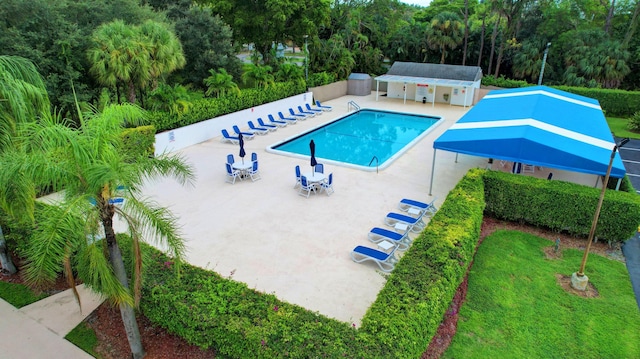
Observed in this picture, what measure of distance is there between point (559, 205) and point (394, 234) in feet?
16.8

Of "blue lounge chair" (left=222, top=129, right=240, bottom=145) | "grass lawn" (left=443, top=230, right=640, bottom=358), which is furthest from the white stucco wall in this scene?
"grass lawn" (left=443, top=230, right=640, bottom=358)

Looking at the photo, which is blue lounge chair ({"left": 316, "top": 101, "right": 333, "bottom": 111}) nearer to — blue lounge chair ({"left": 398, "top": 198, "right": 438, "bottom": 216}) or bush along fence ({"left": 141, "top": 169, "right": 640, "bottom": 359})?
blue lounge chair ({"left": 398, "top": 198, "right": 438, "bottom": 216})

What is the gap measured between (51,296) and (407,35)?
36.7 m

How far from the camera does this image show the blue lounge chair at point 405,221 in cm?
1164

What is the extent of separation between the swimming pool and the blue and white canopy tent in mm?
3886

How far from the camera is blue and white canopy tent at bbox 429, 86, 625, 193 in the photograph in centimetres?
1212

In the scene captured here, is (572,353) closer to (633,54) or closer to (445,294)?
(445,294)

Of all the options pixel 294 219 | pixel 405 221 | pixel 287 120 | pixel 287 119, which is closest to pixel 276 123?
pixel 287 120

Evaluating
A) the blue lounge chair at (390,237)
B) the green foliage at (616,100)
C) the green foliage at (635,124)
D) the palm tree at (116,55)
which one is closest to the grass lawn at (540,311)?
the blue lounge chair at (390,237)

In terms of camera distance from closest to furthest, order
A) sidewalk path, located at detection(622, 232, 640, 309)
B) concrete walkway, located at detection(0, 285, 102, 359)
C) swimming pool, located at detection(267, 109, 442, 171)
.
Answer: concrete walkway, located at detection(0, 285, 102, 359)
sidewalk path, located at detection(622, 232, 640, 309)
swimming pool, located at detection(267, 109, 442, 171)

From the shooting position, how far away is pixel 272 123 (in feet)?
76.3

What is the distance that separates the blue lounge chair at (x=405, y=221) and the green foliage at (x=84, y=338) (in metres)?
7.92

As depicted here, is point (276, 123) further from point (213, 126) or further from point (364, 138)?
point (364, 138)

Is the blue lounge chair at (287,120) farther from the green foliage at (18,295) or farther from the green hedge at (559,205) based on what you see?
the green foliage at (18,295)
